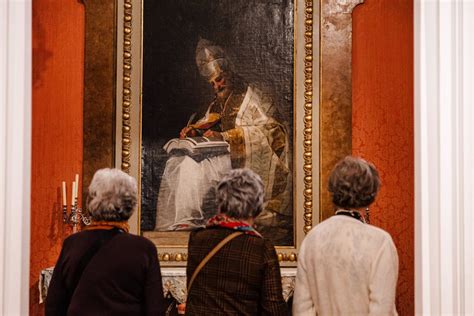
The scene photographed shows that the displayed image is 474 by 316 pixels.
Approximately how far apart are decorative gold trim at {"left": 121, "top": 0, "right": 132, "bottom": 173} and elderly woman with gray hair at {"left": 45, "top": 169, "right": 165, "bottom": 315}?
2397 mm

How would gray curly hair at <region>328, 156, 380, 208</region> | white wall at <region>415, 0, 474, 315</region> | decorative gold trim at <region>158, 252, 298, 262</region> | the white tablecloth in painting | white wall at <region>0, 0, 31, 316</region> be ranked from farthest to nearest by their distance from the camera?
decorative gold trim at <region>158, 252, 298, 262</region> < the white tablecloth in painting < white wall at <region>0, 0, 31, 316</region> < white wall at <region>415, 0, 474, 315</region> < gray curly hair at <region>328, 156, 380, 208</region>

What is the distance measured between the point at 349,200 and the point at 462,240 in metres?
1.13

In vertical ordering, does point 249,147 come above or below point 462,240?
above

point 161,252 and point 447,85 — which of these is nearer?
point 447,85

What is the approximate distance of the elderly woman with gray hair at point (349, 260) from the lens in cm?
284

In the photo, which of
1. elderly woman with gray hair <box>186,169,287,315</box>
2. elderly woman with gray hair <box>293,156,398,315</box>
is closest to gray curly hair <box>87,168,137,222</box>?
elderly woman with gray hair <box>186,169,287,315</box>

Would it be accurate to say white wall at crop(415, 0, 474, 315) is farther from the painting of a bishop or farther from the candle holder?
the candle holder

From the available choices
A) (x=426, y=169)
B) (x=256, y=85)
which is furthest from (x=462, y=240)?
(x=256, y=85)

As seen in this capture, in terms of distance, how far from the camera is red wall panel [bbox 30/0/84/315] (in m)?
5.37

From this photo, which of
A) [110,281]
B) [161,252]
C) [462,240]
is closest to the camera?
[110,281]

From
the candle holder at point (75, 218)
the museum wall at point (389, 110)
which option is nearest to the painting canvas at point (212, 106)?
the candle holder at point (75, 218)

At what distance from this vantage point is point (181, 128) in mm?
5434

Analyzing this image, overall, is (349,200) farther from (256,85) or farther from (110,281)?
(256,85)

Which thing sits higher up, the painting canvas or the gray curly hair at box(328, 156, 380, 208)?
the painting canvas
